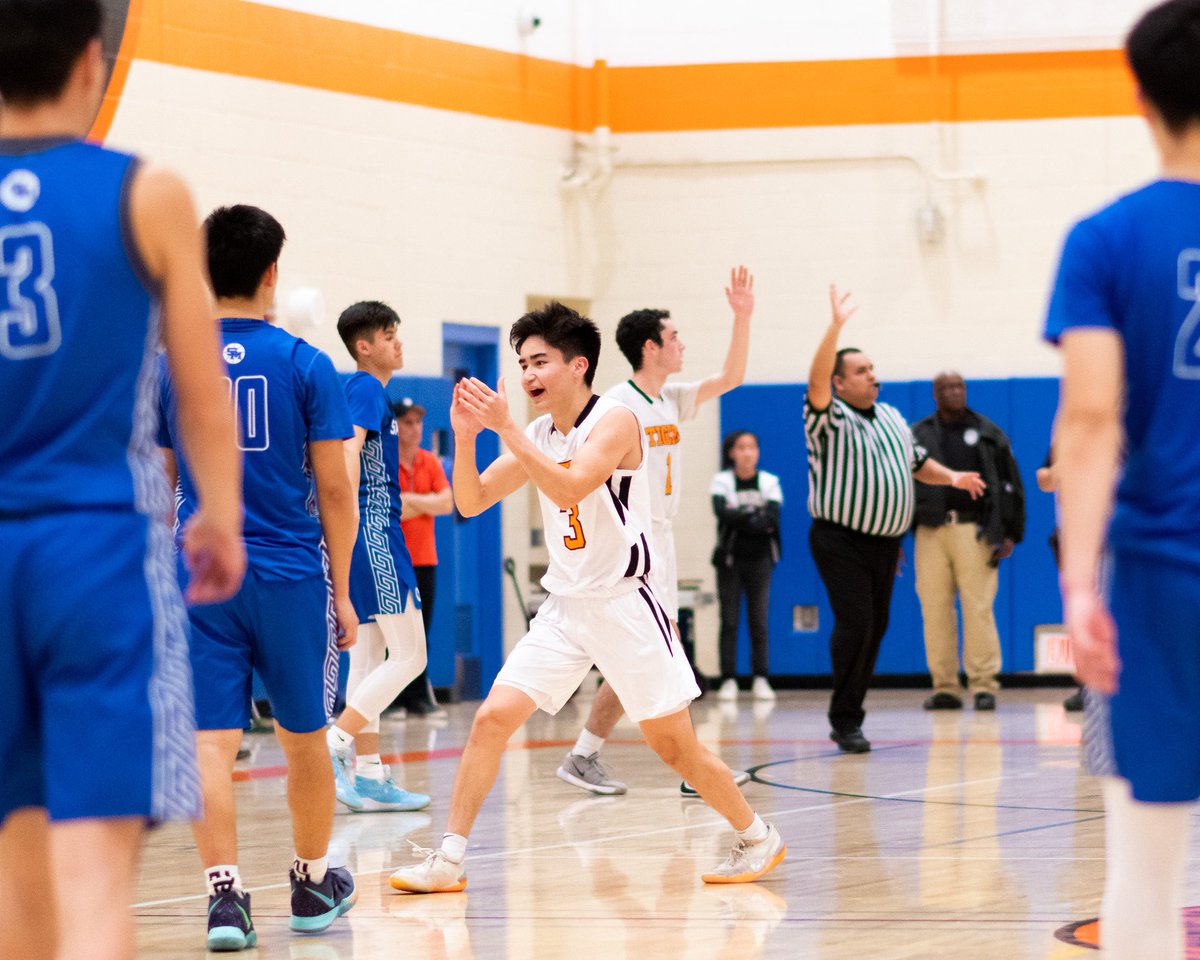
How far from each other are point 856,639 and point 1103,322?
6652 millimetres

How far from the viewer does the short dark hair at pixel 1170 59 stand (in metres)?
2.73

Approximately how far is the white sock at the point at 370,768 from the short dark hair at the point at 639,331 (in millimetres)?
1967

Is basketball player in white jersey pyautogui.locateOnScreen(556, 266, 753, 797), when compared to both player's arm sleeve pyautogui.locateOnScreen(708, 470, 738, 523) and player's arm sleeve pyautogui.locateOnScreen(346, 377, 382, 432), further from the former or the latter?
player's arm sleeve pyautogui.locateOnScreen(708, 470, 738, 523)

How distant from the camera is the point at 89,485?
8.30ft

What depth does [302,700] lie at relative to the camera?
188 inches

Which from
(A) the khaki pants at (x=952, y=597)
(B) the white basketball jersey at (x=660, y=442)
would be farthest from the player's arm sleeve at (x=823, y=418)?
(A) the khaki pants at (x=952, y=597)

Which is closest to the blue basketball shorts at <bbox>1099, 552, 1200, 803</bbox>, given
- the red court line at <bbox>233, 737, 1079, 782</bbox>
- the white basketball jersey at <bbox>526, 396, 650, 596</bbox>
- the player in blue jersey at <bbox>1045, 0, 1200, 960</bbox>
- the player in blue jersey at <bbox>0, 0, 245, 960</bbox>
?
the player in blue jersey at <bbox>1045, 0, 1200, 960</bbox>

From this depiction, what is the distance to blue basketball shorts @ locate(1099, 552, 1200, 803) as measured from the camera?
2686mm

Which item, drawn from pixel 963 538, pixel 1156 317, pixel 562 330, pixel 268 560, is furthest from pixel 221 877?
pixel 963 538

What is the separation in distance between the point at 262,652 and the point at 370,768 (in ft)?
10.2

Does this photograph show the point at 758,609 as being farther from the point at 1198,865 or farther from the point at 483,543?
the point at 1198,865

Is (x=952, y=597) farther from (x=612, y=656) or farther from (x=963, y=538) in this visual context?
(x=612, y=656)

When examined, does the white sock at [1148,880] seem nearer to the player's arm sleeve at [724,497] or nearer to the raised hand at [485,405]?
the raised hand at [485,405]

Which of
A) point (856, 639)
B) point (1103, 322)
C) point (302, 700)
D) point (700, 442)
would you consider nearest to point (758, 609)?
point (700, 442)
